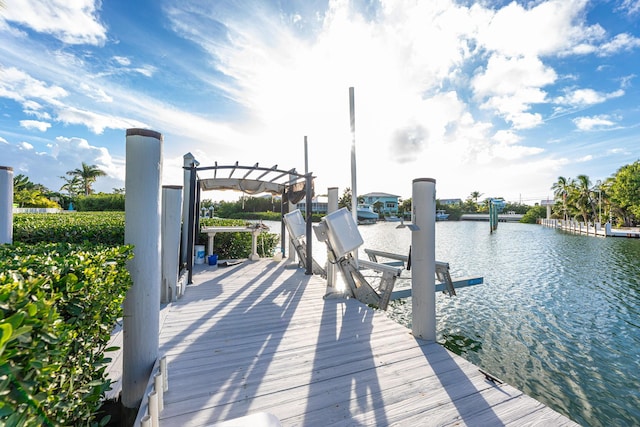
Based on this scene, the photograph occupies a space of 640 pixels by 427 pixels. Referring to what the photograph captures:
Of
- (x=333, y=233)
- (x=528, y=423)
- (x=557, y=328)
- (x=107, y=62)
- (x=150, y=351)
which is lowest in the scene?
(x=557, y=328)

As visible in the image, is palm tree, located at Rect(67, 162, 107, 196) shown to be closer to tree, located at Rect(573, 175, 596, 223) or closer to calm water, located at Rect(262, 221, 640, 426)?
calm water, located at Rect(262, 221, 640, 426)

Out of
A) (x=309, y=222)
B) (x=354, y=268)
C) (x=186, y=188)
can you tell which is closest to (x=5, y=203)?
(x=186, y=188)

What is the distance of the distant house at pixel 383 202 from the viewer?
60750 mm

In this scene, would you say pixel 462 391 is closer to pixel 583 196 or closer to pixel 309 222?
pixel 309 222

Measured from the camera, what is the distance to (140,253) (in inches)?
70.9

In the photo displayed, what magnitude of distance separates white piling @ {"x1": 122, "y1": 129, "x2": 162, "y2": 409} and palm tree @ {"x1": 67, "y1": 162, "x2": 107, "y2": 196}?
50.5m

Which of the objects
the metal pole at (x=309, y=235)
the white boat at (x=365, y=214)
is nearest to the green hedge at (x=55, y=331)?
the metal pole at (x=309, y=235)

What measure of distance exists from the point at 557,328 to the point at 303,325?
479 centimetres

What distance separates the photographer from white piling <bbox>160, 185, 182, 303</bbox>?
3.94 meters

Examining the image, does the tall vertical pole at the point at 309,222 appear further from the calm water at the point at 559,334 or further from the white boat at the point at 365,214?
the white boat at the point at 365,214

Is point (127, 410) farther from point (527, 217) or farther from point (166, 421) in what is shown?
point (527, 217)

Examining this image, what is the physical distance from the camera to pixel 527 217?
151 ft

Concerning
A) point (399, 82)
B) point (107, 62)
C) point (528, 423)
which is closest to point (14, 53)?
point (107, 62)

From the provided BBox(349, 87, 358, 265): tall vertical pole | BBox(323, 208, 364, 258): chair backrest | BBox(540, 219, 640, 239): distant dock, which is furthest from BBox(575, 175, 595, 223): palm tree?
BBox(323, 208, 364, 258): chair backrest
